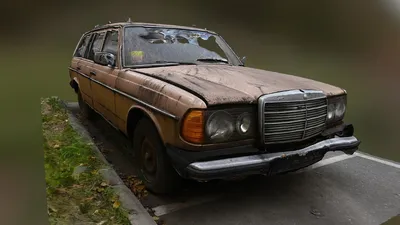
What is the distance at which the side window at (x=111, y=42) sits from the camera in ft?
12.8

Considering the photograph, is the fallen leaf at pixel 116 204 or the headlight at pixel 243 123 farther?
the fallen leaf at pixel 116 204

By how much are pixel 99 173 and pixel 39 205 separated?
8.19ft

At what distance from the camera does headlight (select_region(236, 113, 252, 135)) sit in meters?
2.49

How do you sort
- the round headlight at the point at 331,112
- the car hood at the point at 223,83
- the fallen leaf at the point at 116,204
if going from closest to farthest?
1. the car hood at the point at 223,83
2. the fallen leaf at the point at 116,204
3. the round headlight at the point at 331,112

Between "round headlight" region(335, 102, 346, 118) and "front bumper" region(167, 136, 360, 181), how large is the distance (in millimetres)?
546

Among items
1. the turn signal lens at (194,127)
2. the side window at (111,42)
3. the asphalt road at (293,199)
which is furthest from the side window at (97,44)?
the turn signal lens at (194,127)

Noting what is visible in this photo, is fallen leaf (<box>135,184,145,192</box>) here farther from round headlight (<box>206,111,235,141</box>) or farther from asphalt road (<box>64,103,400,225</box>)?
round headlight (<box>206,111,235,141</box>)

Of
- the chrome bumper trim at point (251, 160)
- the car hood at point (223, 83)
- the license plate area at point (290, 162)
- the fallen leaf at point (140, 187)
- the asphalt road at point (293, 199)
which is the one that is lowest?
the asphalt road at point (293, 199)

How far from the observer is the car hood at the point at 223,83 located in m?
2.49

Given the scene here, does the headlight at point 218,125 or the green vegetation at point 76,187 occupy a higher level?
the headlight at point 218,125

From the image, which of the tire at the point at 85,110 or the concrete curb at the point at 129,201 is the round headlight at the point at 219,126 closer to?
the concrete curb at the point at 129,201

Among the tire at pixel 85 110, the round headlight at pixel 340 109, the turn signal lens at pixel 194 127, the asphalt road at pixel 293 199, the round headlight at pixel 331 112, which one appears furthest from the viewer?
the tire at pixel 85 110

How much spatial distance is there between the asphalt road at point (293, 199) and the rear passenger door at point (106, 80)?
693 millimetres

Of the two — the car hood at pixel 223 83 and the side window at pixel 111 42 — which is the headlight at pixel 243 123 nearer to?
the car hood at pixel 223 83
